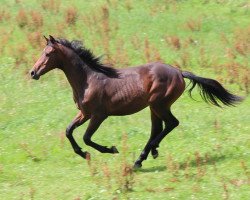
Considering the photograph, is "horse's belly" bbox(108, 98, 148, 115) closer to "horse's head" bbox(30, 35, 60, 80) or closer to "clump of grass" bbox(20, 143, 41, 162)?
"horse's head" bbox(30, 35, 60, 80)

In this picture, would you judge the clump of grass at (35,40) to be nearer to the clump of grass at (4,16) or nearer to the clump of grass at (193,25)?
the clump of grass at (4,16)

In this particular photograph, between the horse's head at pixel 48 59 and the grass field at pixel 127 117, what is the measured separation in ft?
6.30

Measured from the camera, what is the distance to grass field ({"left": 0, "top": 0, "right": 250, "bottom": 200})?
9.47 meters

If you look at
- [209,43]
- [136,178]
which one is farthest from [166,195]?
[209,43]

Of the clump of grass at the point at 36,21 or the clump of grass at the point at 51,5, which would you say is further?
the clump of grass at the point at 51,5

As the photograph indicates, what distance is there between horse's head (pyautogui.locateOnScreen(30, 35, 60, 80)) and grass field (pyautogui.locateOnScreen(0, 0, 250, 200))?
1.92m

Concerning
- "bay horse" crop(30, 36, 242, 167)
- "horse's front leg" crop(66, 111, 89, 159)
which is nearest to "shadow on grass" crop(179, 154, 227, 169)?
"bay horse" crop(30, 36, 242, 167)

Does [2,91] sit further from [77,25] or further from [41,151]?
[77,25]

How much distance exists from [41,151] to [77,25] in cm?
911

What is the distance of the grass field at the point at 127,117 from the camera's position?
9.47 m

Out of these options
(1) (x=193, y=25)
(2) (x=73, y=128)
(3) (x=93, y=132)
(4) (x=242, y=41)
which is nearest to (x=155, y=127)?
(3) (x=93, y=132)

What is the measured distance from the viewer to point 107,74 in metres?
10.9

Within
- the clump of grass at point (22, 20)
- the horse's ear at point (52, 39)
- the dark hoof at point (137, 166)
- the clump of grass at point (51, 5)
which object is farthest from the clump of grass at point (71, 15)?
the dark hoof at point (137, 166)

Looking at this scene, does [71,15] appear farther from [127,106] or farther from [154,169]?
[154,169]
